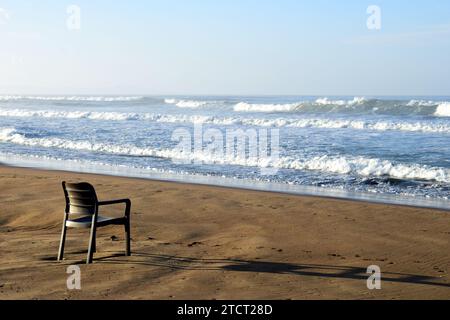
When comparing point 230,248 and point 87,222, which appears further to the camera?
point 230,248

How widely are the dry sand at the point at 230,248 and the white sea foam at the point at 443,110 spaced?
95.4 feet

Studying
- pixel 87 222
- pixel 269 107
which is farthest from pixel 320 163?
pixel 269 107

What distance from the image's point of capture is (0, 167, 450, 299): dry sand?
588cm

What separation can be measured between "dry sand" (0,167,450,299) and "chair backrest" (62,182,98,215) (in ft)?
1.91

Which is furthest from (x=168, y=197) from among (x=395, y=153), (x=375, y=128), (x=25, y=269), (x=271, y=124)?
(x=271, y=124)

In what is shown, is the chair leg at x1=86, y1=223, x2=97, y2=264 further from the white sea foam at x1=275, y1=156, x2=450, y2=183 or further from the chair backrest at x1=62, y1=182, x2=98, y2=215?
the white sea foam at x1=275, y1=156, x2=450, y2=183

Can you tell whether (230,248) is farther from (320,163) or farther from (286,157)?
(286,157)

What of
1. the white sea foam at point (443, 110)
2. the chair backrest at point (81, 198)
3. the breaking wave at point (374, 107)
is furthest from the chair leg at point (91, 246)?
the breaking wave at point (374, 107)

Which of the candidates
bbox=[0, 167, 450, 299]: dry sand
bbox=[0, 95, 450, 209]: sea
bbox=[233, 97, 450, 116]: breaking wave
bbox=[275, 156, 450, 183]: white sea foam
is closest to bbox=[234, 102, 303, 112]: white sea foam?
bbox=[233, 97, 450, 116]: breaking wave

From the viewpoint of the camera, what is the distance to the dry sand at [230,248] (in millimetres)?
5879

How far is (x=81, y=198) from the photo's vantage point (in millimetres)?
6914

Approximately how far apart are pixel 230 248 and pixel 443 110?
33815 mm
